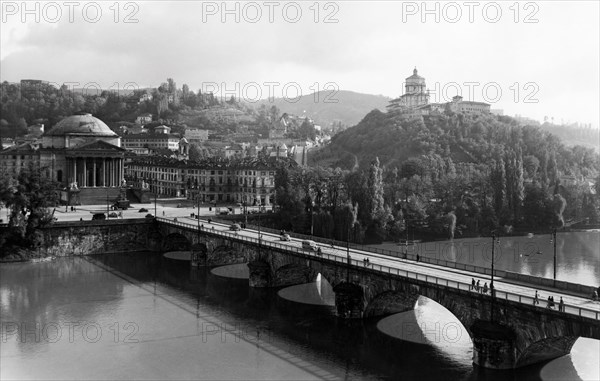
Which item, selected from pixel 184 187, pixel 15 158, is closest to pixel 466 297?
pixel 184 187

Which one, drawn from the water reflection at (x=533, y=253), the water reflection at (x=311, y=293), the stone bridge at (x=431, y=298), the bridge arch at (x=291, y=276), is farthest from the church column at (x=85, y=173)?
the water reflection at (x=311, y=293)

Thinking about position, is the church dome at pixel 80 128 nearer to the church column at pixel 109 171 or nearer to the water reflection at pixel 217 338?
the church column at pixel 109 171

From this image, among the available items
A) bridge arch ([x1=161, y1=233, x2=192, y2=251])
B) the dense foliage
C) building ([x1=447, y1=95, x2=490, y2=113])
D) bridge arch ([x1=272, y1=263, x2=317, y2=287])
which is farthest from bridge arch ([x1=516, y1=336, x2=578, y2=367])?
building ([x1=447, y1=95, x2=490, y2=113])

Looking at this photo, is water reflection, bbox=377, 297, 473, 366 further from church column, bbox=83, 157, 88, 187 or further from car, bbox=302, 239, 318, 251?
church column, bbox=83, 157, 88, 187

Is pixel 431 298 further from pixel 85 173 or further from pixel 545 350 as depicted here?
pixel 85 173

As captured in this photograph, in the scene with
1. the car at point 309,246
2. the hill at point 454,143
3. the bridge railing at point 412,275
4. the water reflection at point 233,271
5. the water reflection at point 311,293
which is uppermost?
the hill at point 454,143

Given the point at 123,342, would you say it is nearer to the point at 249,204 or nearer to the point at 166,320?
the point at 166,320
